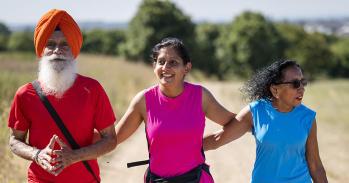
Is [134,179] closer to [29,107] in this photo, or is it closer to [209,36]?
[29,107]

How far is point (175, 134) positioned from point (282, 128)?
0.83 meters

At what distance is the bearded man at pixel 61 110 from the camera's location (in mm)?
3619

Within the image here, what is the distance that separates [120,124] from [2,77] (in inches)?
355

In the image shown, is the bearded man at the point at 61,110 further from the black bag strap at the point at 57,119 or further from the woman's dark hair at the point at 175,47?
the woman's dark hair at the point at 175,47

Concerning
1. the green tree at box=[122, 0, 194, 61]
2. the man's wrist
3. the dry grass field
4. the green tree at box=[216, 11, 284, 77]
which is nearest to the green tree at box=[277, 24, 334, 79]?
the green tree at box=[216, 11, 284, 77]

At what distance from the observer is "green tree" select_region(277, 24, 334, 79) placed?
217 ft

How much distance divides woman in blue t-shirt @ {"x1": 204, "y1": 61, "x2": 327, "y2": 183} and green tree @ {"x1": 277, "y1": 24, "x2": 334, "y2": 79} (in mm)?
60017

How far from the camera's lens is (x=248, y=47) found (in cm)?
6141

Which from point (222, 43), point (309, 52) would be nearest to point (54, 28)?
point (222, 43)

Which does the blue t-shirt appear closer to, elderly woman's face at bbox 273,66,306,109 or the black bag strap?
elderly woman's face at bbox 273,66,306,109

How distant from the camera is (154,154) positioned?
4113mm

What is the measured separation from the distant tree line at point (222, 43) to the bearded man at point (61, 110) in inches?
1693

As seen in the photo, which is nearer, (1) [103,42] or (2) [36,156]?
(2) [36,156]

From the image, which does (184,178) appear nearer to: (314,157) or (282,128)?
(282,128)
